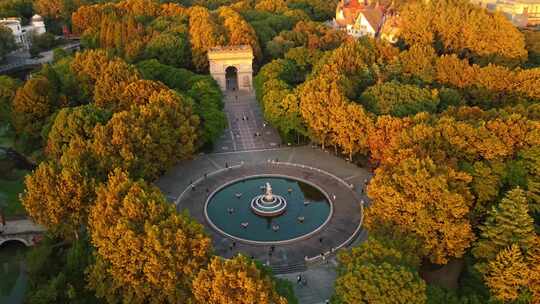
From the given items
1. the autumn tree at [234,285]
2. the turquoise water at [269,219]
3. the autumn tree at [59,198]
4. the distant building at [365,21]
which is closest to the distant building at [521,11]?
the distant building at [365,21]

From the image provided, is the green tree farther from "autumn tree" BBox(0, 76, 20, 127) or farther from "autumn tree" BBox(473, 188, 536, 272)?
"autumn tree" BBox(473, 188, 536, 272)

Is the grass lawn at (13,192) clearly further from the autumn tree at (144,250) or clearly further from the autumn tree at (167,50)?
the autumn tree at (167,50)

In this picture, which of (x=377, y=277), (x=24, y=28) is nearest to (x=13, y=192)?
(x=377, y=277)

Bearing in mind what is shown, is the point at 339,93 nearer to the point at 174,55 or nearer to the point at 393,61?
the point at 393,61

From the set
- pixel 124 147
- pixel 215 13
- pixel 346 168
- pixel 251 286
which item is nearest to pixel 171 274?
pixel 251 286

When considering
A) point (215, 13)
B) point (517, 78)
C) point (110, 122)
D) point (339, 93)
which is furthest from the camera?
point (215, 13)

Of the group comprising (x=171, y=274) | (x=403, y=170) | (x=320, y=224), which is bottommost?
(x=320, y=224)
